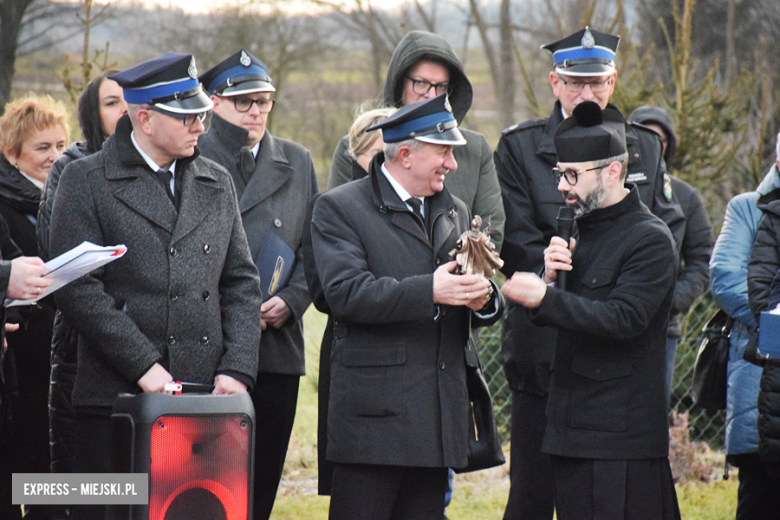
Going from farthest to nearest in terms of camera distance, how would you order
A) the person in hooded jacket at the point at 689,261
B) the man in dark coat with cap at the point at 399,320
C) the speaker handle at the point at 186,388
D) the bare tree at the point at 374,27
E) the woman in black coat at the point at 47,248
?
the bare tree at the point at 374,27, the person in hooded jacket at the point at 689,261, the woman in black coat at the point at 47,248, the man in dark coat with cap at the point at 399,320, the speaker handle at the point at 186,388

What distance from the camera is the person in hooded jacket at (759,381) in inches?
154

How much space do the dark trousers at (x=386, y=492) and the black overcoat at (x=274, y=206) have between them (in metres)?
0.90

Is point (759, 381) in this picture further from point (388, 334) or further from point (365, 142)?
point (365, 142)

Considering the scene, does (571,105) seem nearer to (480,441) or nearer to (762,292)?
(762,292)

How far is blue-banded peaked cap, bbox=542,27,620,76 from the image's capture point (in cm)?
437

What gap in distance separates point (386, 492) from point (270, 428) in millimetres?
1051

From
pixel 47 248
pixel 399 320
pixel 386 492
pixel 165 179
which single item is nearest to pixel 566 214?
pixel 399 320

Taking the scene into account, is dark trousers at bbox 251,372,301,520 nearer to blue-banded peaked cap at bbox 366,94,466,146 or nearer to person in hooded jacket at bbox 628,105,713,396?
blue-banded peaked cap at bbox 366,94,466,146

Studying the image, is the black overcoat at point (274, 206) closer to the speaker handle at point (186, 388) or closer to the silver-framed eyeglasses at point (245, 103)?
the silver-framed eyeglasses at point (245, 103)

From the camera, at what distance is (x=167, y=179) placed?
343 centimetres

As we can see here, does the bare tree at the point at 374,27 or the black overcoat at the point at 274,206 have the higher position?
the bare tree at the point at 374,27

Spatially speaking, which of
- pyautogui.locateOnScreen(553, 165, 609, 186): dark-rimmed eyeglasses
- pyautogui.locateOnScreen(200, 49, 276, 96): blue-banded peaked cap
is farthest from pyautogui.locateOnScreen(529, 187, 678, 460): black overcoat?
pyautogui.locateOnScreen(200, 49, 276, 96): blue-banded peaked cap

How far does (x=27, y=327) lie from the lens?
4242 millimetres

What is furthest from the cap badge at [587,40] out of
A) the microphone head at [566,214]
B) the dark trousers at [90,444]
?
the dark trousers at [90,444]
